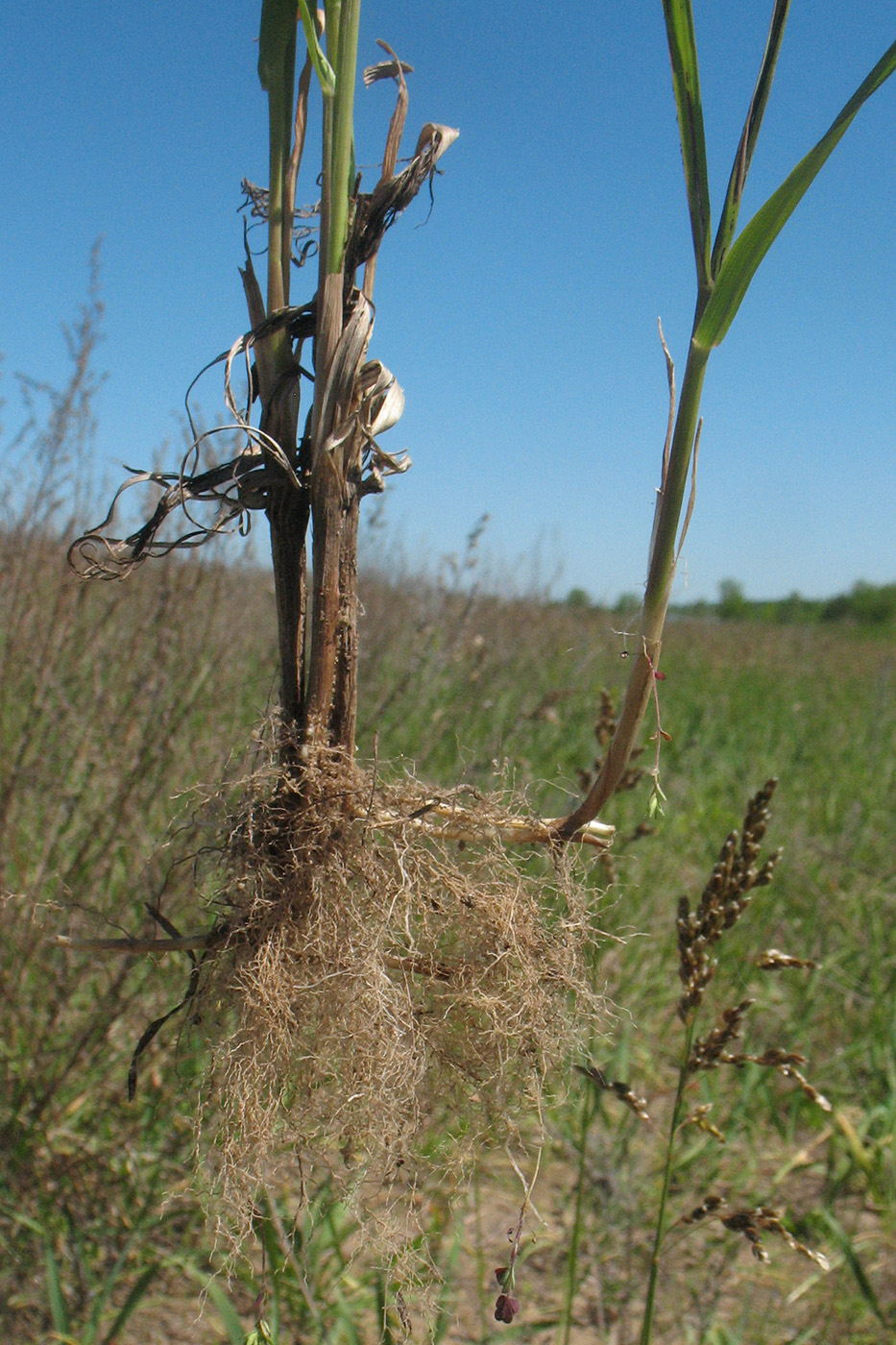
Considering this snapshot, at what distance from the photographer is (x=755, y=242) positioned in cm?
60

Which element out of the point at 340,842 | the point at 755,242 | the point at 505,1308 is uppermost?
the point at 755,242

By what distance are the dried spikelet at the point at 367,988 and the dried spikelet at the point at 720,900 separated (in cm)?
21

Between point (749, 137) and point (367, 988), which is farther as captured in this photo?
point (367, 988)

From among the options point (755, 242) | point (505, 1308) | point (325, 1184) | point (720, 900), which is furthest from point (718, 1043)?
point (755, 242)

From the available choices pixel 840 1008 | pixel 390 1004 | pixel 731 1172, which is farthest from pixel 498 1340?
pixel 840 1008

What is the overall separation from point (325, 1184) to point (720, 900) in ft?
2.28

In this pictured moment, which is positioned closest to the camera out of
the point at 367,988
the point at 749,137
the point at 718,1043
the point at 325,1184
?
the point at 749,137

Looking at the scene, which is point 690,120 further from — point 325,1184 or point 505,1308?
point 325,1184

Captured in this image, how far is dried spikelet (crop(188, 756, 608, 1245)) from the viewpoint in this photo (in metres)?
0.67

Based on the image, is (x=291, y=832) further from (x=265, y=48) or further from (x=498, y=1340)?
(x=498, y=1340)

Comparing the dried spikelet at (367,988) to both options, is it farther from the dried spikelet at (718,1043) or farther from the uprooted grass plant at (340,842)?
the dried spikelet at (718,1043)

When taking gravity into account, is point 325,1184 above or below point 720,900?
below

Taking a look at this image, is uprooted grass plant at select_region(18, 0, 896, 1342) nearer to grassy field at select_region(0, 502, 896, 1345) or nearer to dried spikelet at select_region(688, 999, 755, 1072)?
grassy field at select_region(0, 502, 896, 1345)

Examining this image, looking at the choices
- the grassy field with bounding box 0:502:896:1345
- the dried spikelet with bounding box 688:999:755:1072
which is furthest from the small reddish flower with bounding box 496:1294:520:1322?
the dried spikelet with bounding box 688:999:755:1072
